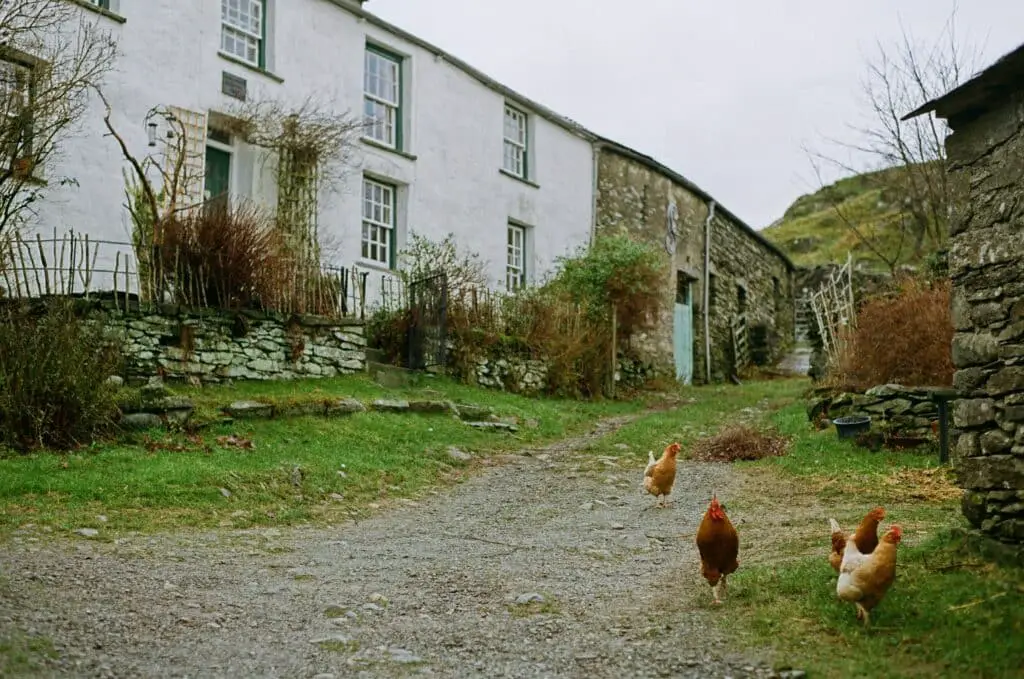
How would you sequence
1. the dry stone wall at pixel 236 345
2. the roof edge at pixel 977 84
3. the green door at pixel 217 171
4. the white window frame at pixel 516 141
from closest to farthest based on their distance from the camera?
the roof edge at pixel 977 84 → the dry stone wall at pixel 236 345 → the green door at pixel 217 171 → the white window frame at pixel 516 141

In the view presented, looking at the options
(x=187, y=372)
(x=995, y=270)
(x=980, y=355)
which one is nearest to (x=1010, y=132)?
(x=995, y=270)

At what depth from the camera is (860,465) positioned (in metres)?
10.1

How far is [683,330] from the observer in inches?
941

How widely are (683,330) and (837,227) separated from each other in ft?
79.7

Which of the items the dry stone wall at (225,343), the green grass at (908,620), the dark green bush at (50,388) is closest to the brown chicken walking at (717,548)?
the green grass at (908,620)

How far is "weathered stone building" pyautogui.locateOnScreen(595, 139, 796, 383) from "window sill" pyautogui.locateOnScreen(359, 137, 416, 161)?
6092mm

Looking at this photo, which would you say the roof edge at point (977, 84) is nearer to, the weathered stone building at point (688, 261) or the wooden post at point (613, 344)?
the wooden post at point (613, 344)

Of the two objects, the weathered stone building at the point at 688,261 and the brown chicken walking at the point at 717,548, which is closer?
the brown chicken walking at the point at 717,548

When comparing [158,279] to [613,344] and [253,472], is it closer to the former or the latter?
[253,472]

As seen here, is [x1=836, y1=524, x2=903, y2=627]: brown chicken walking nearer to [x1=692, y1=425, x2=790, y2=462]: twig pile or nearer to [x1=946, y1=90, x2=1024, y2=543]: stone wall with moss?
[x1=946, y1=90, x2=1024, y2=543]: stone wall with moss

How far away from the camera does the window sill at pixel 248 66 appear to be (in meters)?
14.7

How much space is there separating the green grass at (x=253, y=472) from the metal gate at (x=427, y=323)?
189 cm

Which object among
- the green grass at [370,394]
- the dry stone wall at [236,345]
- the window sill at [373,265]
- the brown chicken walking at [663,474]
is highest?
the window sill at [373,265]

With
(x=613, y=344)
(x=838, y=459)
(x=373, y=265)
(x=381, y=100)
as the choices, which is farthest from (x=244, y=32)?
(x=838, y=459)
